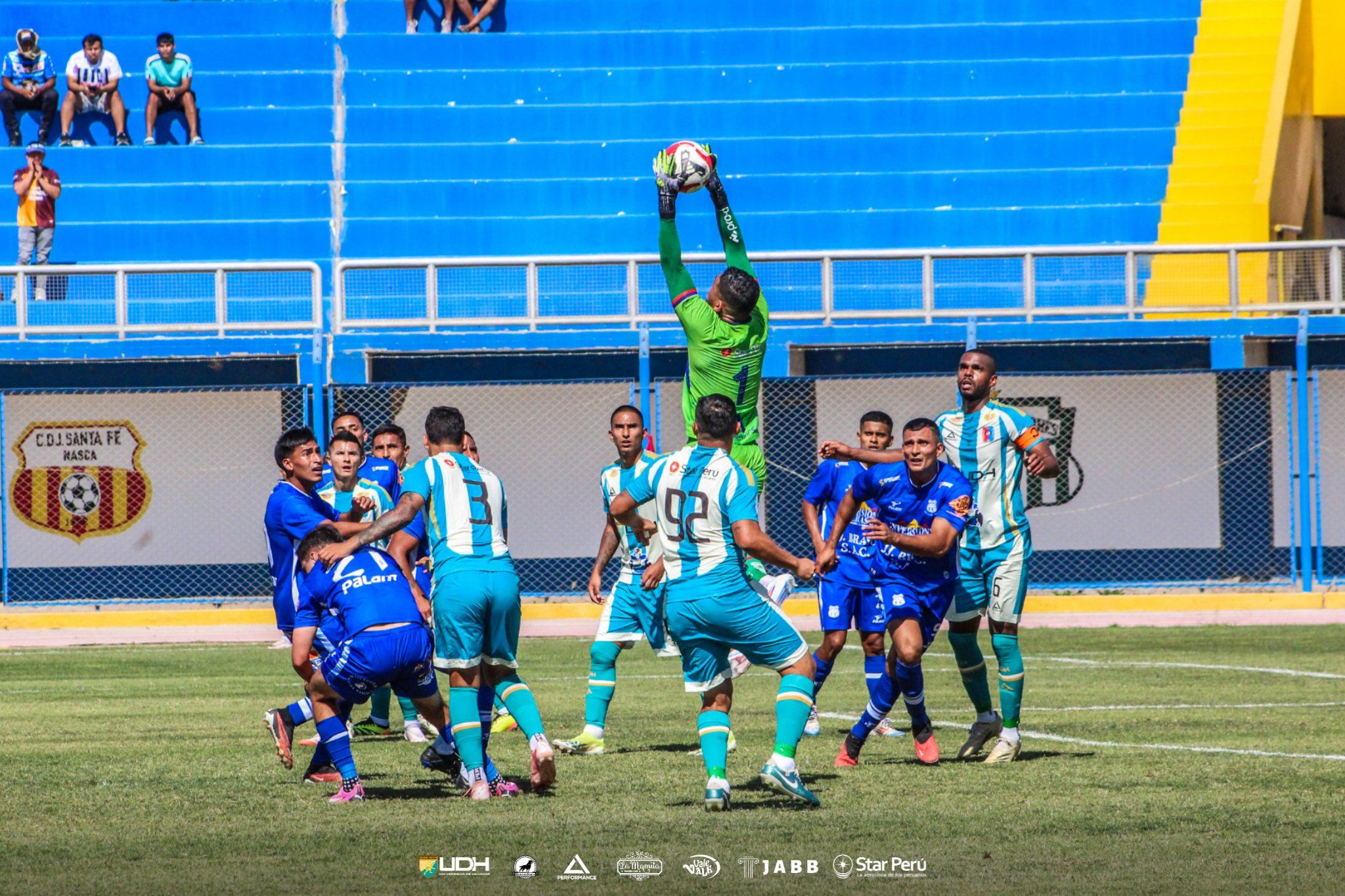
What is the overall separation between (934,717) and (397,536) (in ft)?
14.1

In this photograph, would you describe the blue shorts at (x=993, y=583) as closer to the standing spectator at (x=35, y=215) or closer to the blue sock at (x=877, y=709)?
the blue sock at (x=877, y=709)

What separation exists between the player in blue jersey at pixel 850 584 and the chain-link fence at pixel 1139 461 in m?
9.75

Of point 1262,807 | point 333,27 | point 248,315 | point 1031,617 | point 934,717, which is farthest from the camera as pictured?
point 333,27

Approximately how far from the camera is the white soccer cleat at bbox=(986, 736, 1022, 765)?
8.89 m

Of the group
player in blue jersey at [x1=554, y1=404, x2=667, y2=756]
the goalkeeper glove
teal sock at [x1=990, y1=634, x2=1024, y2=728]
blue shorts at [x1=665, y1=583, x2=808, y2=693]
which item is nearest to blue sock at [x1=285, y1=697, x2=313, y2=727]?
player in blue jersey at [x1=554, y1=404, x2=667, y2=756]

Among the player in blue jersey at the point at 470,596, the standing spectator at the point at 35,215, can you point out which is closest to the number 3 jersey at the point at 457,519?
the player in blue jersey at the point at 470,596

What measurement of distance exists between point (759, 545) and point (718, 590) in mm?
289

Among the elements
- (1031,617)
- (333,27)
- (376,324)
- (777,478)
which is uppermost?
(333,27)

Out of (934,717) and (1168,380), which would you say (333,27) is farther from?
(934,717)

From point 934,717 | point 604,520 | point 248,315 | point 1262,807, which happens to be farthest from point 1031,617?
point 1262,807

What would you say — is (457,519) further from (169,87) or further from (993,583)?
(169,87)

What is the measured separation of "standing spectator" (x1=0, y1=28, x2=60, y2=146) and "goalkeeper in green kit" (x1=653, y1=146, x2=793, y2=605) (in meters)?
18.0

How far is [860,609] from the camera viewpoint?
30.8ft

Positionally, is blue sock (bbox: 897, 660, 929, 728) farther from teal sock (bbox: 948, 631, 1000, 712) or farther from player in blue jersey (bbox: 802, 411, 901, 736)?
teal sock (bbox: 948, 631, 1000, 712)
